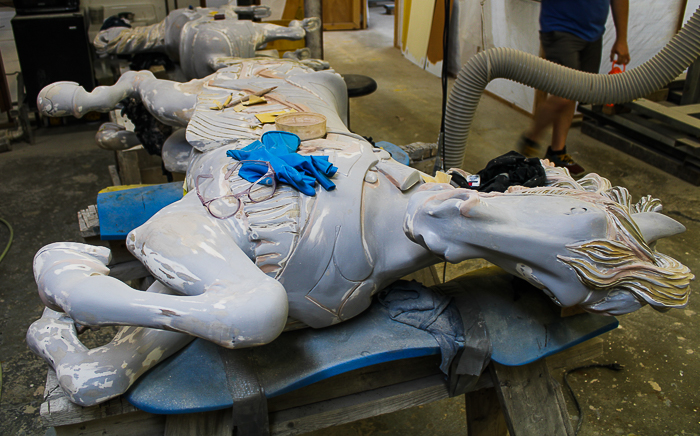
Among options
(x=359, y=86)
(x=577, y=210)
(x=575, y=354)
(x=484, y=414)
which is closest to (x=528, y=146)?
(x=359, y=86)

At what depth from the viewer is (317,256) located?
1342 mm

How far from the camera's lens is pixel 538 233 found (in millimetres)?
1208

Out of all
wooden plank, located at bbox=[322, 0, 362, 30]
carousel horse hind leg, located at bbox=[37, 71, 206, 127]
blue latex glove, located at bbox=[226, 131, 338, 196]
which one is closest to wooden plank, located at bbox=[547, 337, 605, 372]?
blue latex glove, located at bbox=[226, 131, 338, 196]

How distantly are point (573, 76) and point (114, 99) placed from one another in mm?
2038

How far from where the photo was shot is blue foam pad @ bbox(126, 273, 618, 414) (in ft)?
4.28

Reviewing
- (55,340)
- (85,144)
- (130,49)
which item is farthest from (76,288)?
(85,144)

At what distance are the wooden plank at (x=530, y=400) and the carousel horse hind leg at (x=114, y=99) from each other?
1574mm

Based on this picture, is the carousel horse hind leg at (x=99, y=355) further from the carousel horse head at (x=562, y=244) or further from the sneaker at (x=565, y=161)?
the sneaker at (x=565, y=161)

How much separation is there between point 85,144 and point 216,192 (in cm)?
380

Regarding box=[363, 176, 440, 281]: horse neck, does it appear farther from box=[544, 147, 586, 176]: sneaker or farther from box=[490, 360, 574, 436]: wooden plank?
box=[544, 147, 586, 176]: sneaker

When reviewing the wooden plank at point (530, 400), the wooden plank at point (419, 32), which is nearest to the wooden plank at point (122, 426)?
the wooden plank at point (530, 400)

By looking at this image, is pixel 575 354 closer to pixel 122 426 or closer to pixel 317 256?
pixel 317 256

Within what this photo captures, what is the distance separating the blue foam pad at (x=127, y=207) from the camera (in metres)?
1.99

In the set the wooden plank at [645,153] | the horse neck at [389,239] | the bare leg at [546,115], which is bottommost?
the wooden plank at [645,153]
